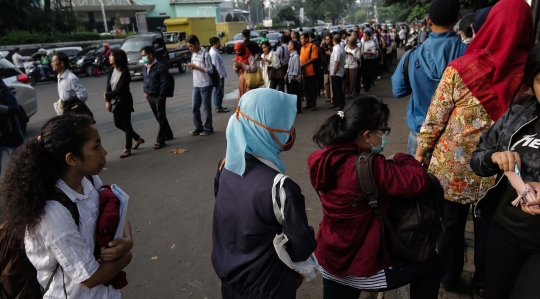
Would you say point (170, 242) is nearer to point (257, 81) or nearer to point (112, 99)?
point (112, 99)

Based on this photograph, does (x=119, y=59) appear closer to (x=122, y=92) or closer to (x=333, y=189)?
(x=122, y=92)

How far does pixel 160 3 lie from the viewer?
175 feet

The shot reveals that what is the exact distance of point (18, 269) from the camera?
1.80 m

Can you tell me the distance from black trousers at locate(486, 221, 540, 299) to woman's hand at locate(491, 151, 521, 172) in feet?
1.15

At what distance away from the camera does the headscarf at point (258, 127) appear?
187 cm

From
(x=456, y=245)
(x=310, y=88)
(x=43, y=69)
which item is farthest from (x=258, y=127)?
(x=43, y=69)

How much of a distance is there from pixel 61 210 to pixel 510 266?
6.83ft

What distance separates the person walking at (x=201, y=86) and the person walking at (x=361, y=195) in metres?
5.98

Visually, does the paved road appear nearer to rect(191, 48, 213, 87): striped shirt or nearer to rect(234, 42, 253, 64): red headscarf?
rect(191, 48, 213, 87): striped shirt

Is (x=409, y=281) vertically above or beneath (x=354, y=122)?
beneath

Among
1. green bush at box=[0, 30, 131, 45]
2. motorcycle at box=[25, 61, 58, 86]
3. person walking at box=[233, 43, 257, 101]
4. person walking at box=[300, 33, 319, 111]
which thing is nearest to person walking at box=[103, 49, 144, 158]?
person walking at box=[233, 43, 257, 101]

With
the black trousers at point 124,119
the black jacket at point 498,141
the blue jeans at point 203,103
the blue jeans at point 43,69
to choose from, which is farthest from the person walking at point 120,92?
the blue jeans at point 43,69

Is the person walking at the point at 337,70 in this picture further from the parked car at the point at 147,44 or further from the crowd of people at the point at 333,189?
the parked car at the point at 147,44

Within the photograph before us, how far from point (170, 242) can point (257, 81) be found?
14.9 ft
